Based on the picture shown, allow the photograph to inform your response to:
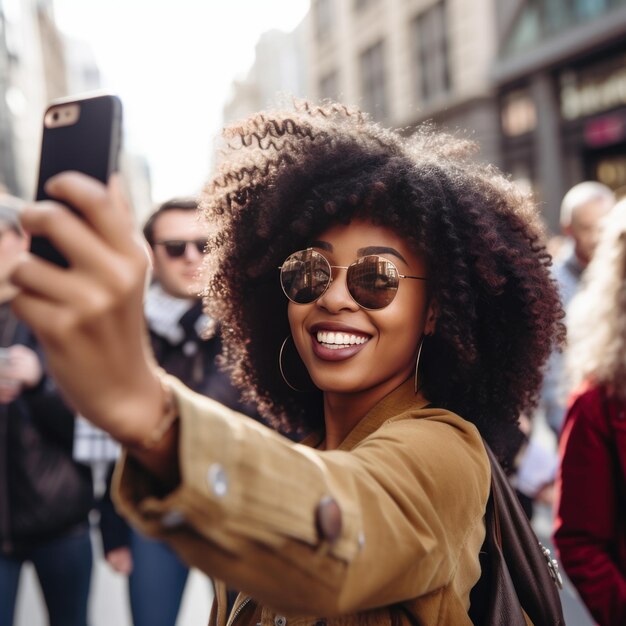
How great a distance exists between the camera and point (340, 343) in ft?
5.74

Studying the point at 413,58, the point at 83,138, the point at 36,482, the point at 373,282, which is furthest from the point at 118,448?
the point at 413,58

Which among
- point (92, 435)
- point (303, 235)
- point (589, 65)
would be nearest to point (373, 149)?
point (303, 235)

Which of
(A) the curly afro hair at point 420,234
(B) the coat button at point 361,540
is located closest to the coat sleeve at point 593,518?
(A) the curly afro hair at point 420,234

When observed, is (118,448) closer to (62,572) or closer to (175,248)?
(62,572)

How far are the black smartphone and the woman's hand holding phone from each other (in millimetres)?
62

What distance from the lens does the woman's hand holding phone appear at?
2.82ft

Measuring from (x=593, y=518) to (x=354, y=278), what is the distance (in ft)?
3.78

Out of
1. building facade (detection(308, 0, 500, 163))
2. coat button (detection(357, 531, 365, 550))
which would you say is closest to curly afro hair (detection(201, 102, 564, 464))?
coat button (detection(357, 531, 365, 550))

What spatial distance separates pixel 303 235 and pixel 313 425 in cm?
67

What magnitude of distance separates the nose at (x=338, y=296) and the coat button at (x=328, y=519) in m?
0.73

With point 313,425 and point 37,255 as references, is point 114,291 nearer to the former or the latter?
point 37,255

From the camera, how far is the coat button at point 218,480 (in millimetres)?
956

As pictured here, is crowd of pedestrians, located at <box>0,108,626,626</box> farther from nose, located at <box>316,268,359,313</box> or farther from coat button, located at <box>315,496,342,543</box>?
coat button, located at <box>315,496,342,543</box>

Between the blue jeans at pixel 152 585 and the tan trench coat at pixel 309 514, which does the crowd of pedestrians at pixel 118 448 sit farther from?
the tan trench coat at pixel 309 514
